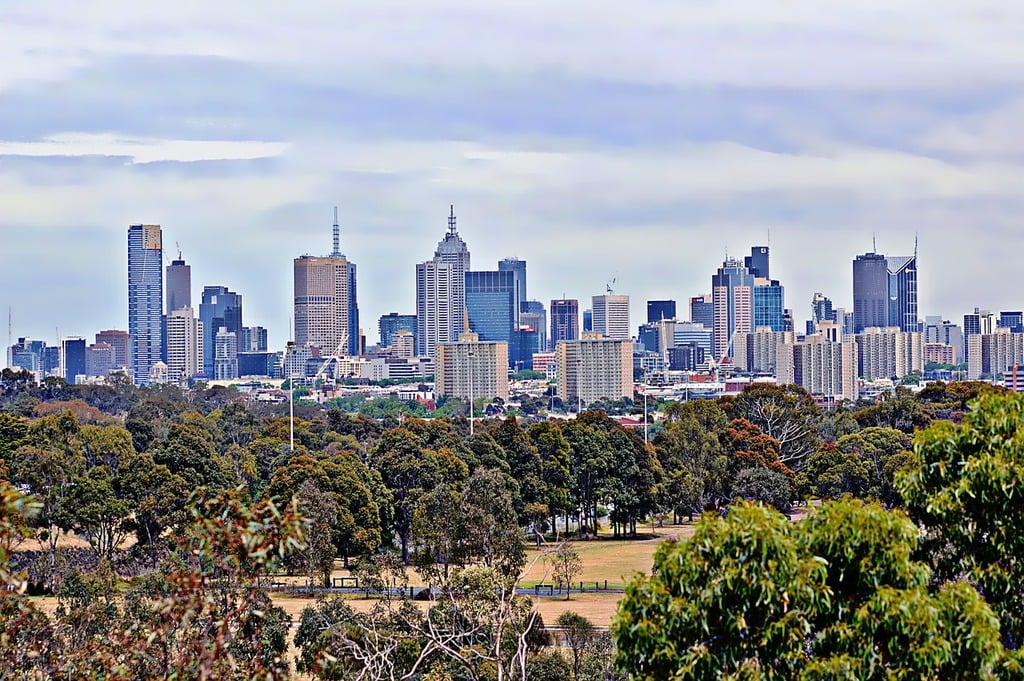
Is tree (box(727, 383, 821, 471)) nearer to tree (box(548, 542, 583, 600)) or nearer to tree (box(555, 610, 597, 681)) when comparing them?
tree (box(548, 542, 583, 600))

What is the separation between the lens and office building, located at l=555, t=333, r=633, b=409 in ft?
542

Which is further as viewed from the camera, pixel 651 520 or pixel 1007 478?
pixel 651 520

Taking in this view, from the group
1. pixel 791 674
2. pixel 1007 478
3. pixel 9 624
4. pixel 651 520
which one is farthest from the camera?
pixel 651 520

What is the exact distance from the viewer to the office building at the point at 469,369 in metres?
174

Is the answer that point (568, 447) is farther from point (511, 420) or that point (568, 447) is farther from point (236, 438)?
point (236, 438)

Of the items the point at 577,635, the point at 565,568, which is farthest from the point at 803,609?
the point at 565,568

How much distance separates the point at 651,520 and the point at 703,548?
48897mm

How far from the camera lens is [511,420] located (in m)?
51.6

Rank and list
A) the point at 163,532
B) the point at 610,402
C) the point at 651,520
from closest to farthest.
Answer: the point at 163,532 → the point at 651,520 → the point at 610,402

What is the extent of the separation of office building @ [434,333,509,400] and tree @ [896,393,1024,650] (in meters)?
163

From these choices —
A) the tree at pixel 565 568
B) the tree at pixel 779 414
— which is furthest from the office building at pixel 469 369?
the tree at pixel 565 568

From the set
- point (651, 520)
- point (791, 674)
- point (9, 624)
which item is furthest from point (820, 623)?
point (651, 520)

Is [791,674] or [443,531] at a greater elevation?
[791,674]

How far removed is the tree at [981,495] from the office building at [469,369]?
163 metres
